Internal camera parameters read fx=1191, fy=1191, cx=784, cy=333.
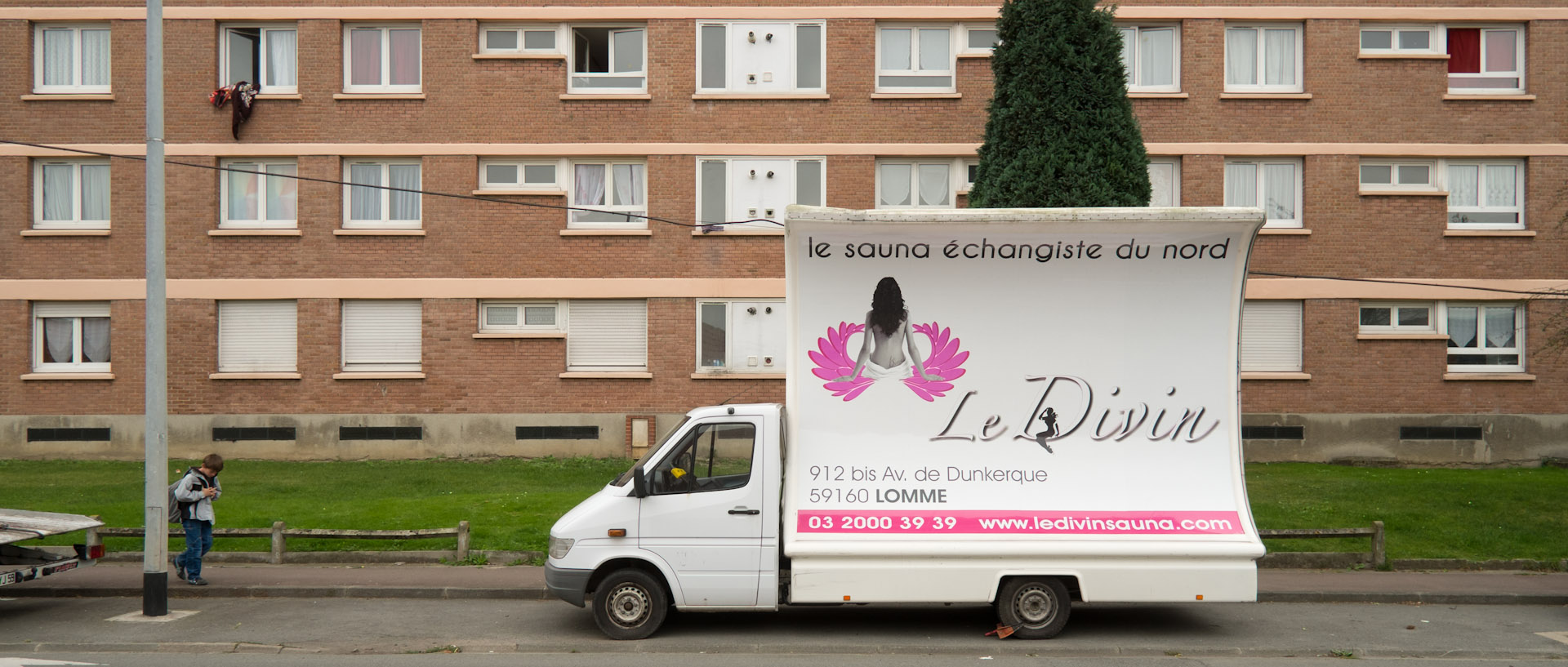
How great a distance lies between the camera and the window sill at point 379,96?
69.8 feet

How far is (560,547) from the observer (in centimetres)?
940

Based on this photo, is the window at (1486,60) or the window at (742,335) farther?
the window at (1486,60)

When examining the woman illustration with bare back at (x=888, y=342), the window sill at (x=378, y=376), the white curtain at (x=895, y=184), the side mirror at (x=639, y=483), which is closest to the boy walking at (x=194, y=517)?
the side mirror at (x=639, y=483)

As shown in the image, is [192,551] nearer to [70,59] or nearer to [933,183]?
[933,183]

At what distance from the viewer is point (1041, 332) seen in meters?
9.28

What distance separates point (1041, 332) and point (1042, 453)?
3.07ft

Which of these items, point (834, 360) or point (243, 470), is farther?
point (243, 470)

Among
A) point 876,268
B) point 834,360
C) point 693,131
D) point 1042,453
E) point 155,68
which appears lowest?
point 1042,453

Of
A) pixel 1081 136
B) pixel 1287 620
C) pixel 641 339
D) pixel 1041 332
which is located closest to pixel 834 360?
pixel 1041 332

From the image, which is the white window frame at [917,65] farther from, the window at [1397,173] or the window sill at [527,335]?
the window at [1397,173]

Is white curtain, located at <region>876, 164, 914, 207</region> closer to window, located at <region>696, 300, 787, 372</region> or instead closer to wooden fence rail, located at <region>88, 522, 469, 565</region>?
window, located at <region>696, 300, 787, 372</region>

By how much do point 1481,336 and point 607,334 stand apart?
1576cm

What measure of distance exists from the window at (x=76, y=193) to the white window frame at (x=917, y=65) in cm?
1410

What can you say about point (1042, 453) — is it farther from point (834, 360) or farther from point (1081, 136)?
point (1081, 136)
